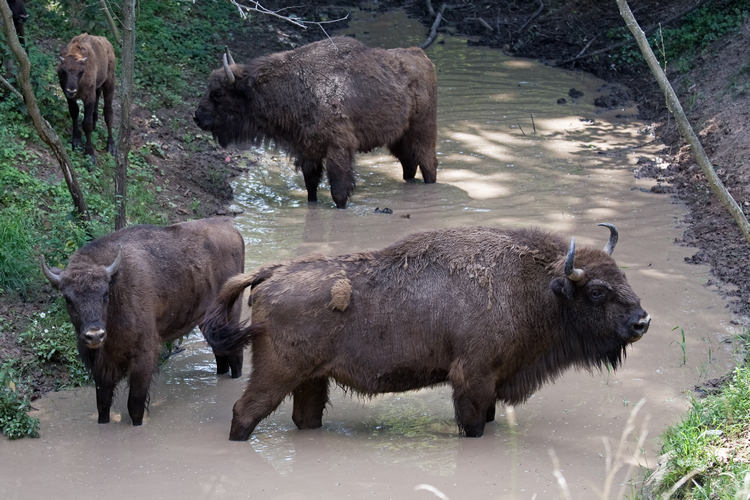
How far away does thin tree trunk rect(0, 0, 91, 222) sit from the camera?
6953 millimetres

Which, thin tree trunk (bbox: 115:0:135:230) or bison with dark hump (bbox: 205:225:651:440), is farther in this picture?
thin tree trunk (bbox: 115:0:135:230)

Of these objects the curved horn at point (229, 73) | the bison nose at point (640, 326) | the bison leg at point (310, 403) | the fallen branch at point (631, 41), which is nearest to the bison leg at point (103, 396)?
the bison leg at point (310, 403)

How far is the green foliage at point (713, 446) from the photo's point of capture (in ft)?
14.3

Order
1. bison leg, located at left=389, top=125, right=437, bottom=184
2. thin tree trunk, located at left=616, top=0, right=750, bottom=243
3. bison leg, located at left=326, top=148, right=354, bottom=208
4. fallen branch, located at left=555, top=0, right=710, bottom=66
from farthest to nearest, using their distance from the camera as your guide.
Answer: fallen branch, located at left=555, top=0, right=710, bottom=66, bison leg, located at left=389, top=125, right=437, bottom=184, bison leg, located at left=326, top=148, right=354, bottom=208, thin tree trunk, located at left=616, top=0, right=750, bottom=243

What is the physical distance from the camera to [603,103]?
1522 cm

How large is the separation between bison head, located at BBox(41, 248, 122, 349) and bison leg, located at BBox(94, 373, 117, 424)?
1.24ft

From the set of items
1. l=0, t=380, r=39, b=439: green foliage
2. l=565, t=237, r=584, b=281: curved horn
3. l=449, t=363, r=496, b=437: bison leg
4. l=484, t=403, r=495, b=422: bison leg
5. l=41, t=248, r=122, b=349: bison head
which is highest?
l=565, t=237, r=584, b=281: curved horn

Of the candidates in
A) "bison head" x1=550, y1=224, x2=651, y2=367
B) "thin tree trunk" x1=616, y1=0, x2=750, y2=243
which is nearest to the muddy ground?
"thin tree trunk" x1=616, y1=0, x2=750, y2=243

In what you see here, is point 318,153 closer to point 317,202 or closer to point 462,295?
point 317,202

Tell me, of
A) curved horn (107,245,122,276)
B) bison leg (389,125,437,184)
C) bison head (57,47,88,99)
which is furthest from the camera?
bison leg (389,125,437,184)

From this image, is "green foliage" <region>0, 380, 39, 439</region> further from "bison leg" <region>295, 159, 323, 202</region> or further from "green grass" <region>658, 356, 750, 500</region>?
"bison leg" <region>295, 159, 323, 202</region>

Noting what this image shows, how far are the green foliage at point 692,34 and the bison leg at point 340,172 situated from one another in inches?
291

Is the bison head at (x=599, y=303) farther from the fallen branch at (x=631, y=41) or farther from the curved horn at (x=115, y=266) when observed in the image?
the fallen branch at (x=631, y=41)

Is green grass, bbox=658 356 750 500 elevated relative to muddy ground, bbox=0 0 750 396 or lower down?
lower down
